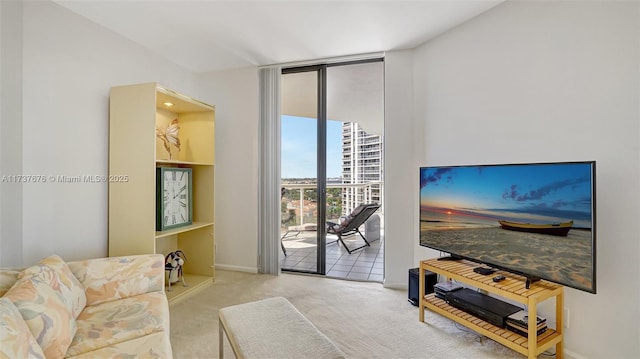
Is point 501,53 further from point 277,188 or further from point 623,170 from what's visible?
point 277,188

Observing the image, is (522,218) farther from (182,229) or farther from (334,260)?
(182,229)

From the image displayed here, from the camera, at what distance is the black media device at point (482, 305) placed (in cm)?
187

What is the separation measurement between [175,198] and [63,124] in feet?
3.45

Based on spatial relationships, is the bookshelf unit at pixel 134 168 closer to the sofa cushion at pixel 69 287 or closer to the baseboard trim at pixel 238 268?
the sofa cushion at pixel 69 287

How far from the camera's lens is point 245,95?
3.54 meters

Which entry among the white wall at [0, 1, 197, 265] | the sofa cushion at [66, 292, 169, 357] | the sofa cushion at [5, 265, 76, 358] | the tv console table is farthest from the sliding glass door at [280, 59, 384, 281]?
the sofa cushion at [5, 265, 76, 358]

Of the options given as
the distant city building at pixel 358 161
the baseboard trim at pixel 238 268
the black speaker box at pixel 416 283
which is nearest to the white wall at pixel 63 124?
the baseboard trim at pixel 238 268

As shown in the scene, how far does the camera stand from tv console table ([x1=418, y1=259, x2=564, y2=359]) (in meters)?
1.61

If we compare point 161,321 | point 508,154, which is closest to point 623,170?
point 508,154

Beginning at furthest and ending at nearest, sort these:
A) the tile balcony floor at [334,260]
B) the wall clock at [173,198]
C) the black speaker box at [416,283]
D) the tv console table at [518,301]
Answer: the tile balcony floor at [334,260] < the wall clock at [173,198] < the black speaker box at [416,283] < the tv console table at [518,301]

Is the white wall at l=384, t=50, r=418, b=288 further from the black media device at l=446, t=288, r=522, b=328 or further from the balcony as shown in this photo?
the black media device at l=446, t=288, r=522, b=328

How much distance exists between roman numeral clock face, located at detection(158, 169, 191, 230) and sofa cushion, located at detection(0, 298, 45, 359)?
61.4 inches

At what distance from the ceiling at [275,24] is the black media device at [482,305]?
226cm

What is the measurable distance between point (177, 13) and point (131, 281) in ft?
6.86
